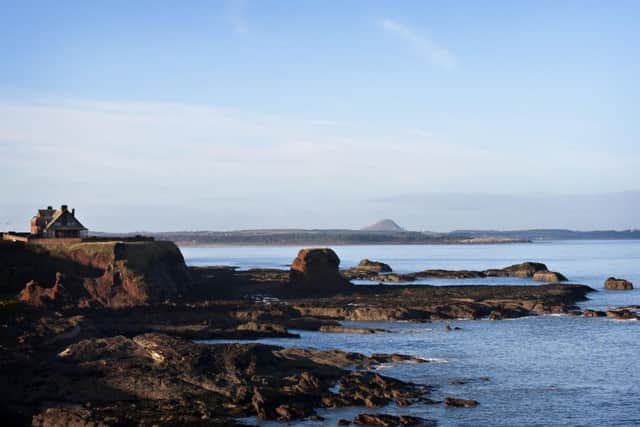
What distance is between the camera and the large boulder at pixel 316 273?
11619 cm

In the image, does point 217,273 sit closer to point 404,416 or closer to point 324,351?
point 324,351

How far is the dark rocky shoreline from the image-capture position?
46906 millimetres

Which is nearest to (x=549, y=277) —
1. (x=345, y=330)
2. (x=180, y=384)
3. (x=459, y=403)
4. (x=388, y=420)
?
(x=345, y=330)

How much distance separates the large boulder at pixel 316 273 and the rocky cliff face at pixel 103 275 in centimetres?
1649

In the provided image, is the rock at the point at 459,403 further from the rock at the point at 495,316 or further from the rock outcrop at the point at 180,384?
the rock at the point at 495,316

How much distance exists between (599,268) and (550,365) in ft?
468

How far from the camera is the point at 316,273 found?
117438mm

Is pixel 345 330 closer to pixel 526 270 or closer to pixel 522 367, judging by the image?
pixel 522 367

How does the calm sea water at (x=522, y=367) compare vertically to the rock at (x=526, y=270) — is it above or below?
below

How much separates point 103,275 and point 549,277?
78800mm

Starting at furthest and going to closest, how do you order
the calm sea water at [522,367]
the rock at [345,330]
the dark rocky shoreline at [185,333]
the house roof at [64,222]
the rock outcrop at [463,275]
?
the rock outcrop at [463,275], the house roof at [64,222], the rock at [345,330], the dark rocky shoreline at [185,333], the calm sea water at [522,367]

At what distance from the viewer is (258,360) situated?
55.5 m

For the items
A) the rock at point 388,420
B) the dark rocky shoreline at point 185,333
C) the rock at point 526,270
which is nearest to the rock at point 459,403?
the dark rocky shoreline at point 185,333

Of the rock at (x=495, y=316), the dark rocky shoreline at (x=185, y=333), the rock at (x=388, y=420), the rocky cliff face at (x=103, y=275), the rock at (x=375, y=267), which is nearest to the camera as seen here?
the rock at (x=388, y=420)
